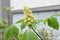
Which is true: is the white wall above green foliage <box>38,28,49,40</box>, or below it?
above

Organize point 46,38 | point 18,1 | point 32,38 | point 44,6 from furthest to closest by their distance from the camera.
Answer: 1. point 18,1
2. point 44,6
3. point 46,38
4. point 32,38

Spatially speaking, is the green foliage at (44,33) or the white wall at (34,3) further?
the white wall at (34,3)

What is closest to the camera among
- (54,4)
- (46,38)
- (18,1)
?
(46,38)

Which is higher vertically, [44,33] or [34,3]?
[34,3]

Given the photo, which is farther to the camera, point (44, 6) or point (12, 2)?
point (12, 2)

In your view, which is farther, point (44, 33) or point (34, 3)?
point (34, 3)

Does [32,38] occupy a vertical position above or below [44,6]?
above

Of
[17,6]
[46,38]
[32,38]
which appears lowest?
[46,38]

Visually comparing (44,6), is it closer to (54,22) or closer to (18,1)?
(18,1)

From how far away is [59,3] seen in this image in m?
2.20

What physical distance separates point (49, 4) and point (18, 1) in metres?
0.66

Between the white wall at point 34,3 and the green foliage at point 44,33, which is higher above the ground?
the white wall at point 34,3

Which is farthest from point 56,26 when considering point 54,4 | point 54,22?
point 54,4

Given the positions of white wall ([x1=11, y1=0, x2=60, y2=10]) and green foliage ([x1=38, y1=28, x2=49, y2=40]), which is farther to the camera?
white wall ([x1=11, y1=0, x2=60, y2=10])
